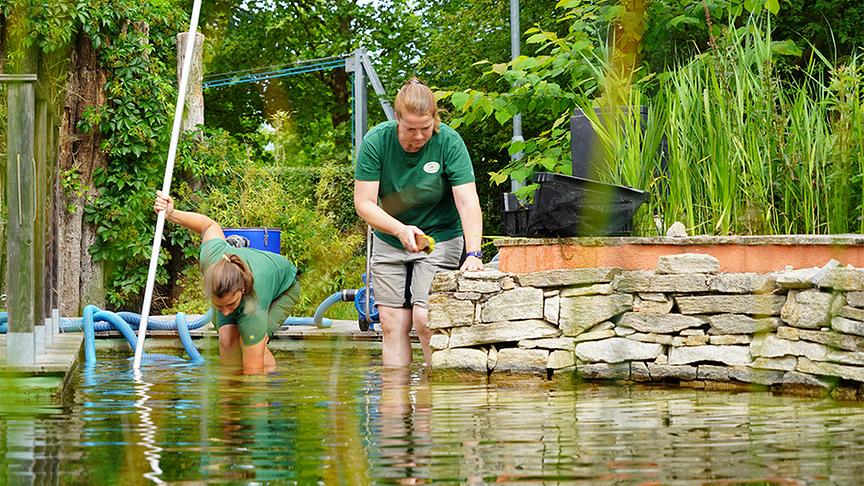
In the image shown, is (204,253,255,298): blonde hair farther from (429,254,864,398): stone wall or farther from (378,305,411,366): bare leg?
(429,254,864,398): stone wall

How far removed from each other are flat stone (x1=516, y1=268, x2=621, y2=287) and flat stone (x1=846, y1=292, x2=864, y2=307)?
3.38 ft

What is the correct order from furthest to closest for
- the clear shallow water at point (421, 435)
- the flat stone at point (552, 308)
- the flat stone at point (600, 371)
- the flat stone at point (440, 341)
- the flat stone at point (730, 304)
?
the flat stone at point (440, 341)
the flat stone at point (552, 308)
the flat stone at point (600, 371)
the flat stone at point (730, 304)
the clear shallow water at point (421, 435)

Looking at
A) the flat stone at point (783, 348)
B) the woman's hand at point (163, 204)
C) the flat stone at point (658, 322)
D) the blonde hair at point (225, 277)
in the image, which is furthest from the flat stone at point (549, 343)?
the woman's hand at point (163, 204)

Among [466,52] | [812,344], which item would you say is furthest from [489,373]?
[466,52]

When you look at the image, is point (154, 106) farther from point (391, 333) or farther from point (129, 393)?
point (129, 393)

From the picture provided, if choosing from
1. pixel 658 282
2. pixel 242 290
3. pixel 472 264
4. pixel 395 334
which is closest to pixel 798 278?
pixel 658 282

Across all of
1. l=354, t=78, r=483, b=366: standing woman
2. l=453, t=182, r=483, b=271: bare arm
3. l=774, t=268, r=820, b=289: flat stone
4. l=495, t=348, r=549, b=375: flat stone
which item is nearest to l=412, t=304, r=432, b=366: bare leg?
l=354, t=78, r=483, b=366: standing woman

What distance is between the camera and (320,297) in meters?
11.6

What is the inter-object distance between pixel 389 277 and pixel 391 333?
0.31 meters

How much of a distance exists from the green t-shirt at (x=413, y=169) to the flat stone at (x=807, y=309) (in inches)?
53.9

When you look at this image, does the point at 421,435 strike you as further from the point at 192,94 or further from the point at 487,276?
the point at 192,94

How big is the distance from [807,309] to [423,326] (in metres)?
1.72

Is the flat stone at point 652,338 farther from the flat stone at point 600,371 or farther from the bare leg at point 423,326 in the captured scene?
the bare leg at point 423,326

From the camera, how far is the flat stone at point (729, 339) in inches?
199
